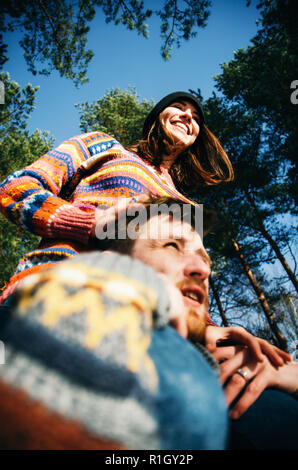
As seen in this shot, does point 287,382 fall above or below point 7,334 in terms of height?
below

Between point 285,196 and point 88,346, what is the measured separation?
13265 mm

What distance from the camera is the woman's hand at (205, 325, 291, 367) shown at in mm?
1001

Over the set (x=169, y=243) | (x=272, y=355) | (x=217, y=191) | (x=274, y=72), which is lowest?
(x=272, y=355)

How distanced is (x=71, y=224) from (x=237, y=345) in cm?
96

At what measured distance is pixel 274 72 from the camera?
840cm

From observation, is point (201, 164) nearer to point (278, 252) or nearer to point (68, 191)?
point (68, 191)

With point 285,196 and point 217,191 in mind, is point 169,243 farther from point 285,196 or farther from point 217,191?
point 285,196

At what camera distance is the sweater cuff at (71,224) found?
1089 mm

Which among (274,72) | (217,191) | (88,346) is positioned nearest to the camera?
(88,346)

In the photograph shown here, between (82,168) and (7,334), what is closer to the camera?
(7,334)

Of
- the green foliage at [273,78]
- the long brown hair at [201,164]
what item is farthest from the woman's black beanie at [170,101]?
the green foliage at [273,78]

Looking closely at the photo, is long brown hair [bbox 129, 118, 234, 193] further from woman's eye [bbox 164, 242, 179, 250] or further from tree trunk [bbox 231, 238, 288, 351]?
tree trunk [bbox 231, 238, 288, 351]

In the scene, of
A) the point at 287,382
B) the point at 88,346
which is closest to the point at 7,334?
the point at 88,346

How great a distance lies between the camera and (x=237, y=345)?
108 centimetres
